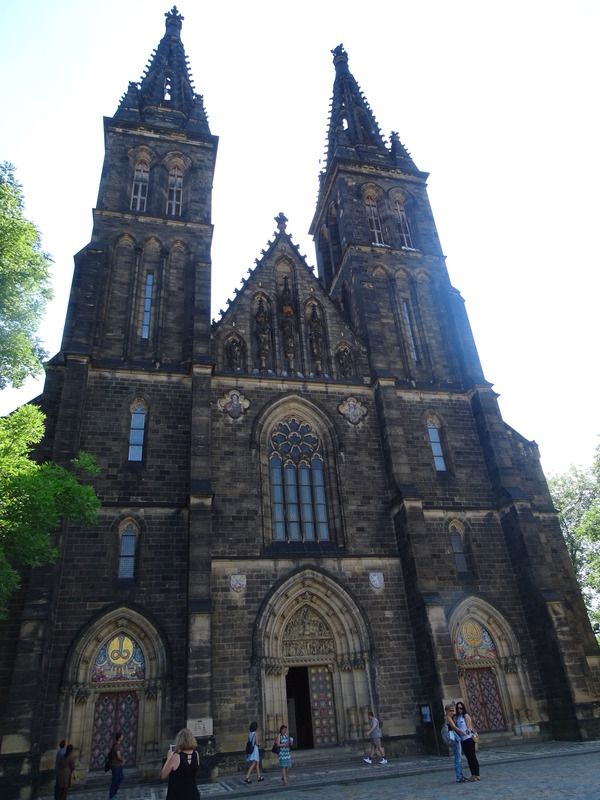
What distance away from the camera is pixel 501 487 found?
20.4m

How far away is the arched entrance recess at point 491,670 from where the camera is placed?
57.2ft

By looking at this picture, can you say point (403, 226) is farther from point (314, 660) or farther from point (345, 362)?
point (314, 660)

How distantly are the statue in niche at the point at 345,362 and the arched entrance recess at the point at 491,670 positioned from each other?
30.8 feet

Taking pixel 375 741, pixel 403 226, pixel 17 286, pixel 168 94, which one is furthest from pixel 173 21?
pixel 375 741

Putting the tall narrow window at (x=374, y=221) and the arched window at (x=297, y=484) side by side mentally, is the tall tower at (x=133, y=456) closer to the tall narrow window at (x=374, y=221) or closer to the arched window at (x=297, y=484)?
the arched window at (x=297, y=484)

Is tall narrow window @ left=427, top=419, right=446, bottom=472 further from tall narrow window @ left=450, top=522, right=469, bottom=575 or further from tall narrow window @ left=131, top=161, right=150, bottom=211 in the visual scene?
tall narrow window @ left=131, top=161, right=150, bottom=211

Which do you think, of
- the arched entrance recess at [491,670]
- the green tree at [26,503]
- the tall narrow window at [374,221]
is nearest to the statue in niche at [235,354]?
the green tree at [26,503]

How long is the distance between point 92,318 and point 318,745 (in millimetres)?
15748

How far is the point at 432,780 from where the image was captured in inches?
460

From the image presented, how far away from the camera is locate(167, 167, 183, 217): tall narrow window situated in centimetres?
2542

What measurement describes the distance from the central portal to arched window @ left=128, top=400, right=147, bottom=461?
8461 millimetres

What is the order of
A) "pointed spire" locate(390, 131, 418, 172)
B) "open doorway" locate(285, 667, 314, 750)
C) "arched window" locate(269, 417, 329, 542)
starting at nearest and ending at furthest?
"open doorway" locate(285, 667, 314, 750) < "arched window" locate(269, 417, 329, 542) < "pointed spire" locate(390, 131, 418, 172)

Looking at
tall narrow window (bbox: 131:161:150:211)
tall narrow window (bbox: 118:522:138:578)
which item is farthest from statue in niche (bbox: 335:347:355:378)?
tall narrow window (bbox: 131:161:150:211)

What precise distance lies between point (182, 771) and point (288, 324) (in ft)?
61.2
